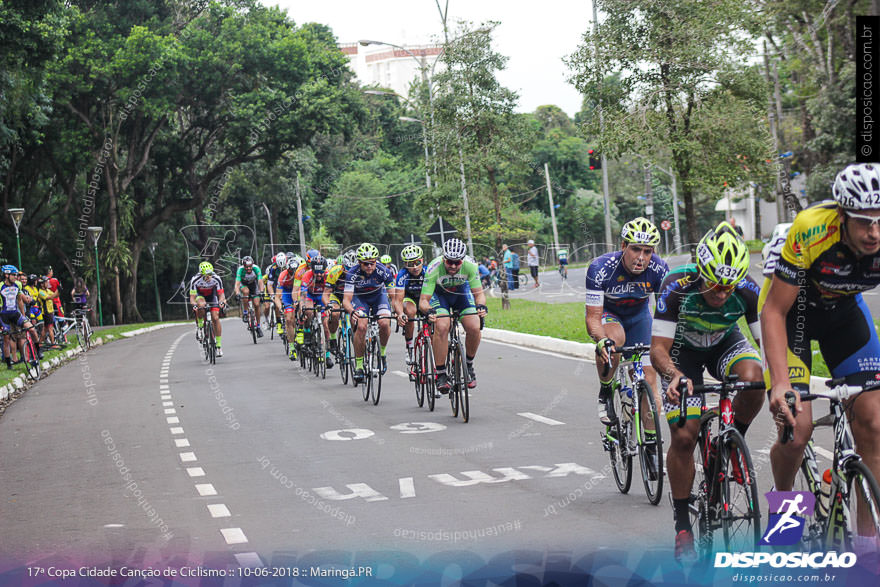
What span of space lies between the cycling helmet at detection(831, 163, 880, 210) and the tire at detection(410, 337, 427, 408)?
9.00 meters

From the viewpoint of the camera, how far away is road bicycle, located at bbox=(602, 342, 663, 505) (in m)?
7.89

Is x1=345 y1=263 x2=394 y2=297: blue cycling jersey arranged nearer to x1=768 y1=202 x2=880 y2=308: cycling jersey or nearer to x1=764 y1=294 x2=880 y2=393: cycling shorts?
x1=764 y1=294 x2=880 y2=393: cycling shorts

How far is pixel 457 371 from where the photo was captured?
12.7 m

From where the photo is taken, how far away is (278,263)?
26.8 m

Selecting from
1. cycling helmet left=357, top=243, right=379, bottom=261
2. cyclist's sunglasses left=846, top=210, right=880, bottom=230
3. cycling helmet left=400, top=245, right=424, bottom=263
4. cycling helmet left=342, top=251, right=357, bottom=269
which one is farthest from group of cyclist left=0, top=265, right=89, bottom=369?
cyclist's sunglasses left=846, top=210, right=880, bottom=230

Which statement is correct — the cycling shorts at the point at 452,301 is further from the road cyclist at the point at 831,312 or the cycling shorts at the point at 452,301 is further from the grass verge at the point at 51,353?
the grass verge at the point at 51,353

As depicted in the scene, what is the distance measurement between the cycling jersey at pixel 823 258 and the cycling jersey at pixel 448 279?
752 cm

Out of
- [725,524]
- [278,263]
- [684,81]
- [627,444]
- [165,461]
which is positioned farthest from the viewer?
[278,263]

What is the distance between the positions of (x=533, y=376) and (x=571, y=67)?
30.5ft

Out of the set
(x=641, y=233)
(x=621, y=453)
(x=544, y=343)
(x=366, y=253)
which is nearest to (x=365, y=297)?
(x=366, y=253)

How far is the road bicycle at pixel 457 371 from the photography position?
12531 millimetres

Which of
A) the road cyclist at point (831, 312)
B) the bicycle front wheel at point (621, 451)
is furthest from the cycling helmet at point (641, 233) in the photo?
the road cyclist at point (831, 312)

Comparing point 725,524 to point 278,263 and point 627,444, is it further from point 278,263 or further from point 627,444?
point 278,263

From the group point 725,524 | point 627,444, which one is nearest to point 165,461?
point 627,444
